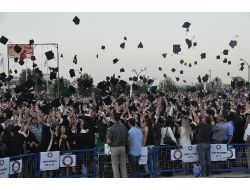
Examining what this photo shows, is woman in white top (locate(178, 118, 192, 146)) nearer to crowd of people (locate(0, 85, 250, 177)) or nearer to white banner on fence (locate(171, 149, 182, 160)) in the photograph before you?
crowd of people (locate(0, 85, 250, 177))

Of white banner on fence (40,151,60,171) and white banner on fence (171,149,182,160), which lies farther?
white banner on fence (171,149,182,160)

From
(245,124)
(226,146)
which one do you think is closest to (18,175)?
(226,146)

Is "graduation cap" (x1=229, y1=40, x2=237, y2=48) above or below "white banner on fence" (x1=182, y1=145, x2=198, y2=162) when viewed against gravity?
above

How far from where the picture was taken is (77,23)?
14.3 m

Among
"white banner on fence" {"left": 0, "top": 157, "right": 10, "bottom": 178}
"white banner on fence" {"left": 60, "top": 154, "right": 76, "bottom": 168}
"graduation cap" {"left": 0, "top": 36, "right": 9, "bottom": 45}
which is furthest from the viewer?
"graduation cap" {"left": 0, "top": 36, "right": 9, "bottom": 45}

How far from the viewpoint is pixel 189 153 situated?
11.4m

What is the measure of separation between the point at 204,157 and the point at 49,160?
12.1ft

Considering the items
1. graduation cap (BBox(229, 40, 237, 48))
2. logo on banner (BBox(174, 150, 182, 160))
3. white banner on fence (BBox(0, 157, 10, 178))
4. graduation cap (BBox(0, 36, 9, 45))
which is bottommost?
white banner on fence (BBox(0, 157, 10, 178))

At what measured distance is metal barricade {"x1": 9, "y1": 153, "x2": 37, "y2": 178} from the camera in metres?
9.09

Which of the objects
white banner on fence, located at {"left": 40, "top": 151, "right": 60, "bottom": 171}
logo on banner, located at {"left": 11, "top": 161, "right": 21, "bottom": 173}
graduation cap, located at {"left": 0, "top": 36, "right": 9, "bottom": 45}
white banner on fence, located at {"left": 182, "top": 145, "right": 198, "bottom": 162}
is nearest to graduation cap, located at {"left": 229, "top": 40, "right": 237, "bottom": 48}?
white banner on fence, located at {"left": 182, "top": 145, "right": 198, "bottom": 162}

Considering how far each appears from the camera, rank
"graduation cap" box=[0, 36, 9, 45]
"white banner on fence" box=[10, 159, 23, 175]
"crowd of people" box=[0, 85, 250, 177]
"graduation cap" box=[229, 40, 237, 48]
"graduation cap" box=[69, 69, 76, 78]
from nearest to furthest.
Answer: "white banner on fence" box=[10, 159, 23, 175] < "crowd of people" box=[0, 85, 250, 177] < "graduation cap" box=[0, 36, 9, 45] < "graduation cap" box=[229, 40, 237, 48] < "graduation cap" box=[69, 69, 76, 78]

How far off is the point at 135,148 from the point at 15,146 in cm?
266

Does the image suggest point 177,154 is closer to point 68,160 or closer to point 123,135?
point 123,135

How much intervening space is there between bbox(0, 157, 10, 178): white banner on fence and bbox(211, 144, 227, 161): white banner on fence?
505cm
